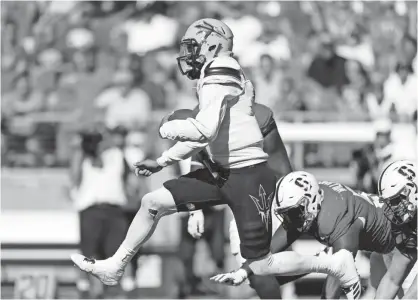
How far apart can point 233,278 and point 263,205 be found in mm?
520

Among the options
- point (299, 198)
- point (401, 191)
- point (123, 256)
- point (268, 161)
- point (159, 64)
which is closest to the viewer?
point (299, 198)

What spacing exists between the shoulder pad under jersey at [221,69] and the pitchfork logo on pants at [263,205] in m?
0.73

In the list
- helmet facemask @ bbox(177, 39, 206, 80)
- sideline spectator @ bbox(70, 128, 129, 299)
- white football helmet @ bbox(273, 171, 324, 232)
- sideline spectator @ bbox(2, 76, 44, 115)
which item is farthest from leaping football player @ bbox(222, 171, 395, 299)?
sideline spectator @ bbox(2, 76, 44, 115)

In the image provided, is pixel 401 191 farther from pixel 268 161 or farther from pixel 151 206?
pixel 151 206

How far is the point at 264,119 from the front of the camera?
8.40 metres

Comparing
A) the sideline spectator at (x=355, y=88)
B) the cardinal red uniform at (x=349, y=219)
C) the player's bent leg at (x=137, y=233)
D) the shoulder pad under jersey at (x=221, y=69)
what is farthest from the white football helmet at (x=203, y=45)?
the sideline spectator at (x=355, y=88)

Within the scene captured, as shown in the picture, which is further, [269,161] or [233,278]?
[269,161]

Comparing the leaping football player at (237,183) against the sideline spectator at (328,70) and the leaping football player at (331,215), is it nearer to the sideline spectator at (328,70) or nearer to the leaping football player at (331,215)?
the leaping football player at (331,215)

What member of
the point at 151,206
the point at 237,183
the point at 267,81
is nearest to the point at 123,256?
the point at 151,206

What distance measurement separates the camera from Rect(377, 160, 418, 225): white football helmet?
8.01 metres

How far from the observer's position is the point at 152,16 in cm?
1438

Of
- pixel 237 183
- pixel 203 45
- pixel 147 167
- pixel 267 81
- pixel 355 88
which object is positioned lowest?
pixel 237 183

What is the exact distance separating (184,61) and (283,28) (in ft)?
20.3

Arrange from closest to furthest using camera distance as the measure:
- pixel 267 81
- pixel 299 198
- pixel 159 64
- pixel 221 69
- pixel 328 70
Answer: pixel 221 69 < pixel 299 198 < pixel 267 81 < pixel 328 70 < pixel 159 64
